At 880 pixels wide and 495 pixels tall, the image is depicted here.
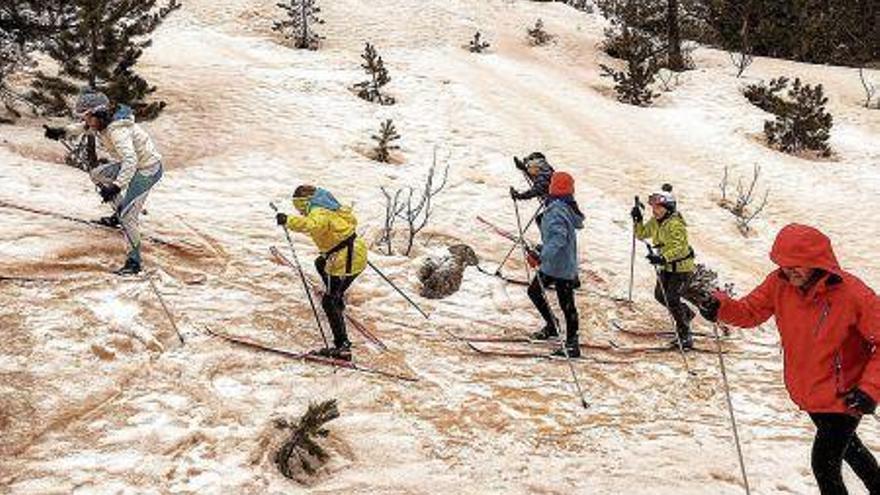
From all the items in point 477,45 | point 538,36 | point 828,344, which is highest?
point 538,36

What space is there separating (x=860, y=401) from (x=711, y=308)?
3.19ft

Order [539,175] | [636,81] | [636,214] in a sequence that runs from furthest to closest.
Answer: [636,81] < [539,175] < [636,214]

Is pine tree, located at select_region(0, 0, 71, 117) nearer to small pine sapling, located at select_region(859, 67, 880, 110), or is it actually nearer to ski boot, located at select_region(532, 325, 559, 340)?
ski boot, located at select_region(532, 325, 559, 340)

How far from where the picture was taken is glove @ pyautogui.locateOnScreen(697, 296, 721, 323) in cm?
459

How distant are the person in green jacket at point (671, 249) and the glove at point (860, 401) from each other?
3.74 m

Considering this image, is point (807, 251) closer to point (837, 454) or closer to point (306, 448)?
point (837, 454)

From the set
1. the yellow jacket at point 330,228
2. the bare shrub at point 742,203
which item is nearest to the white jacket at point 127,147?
the yellow jacket at point 330,228

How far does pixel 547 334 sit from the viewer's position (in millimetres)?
7867

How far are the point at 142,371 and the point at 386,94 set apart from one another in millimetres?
11467

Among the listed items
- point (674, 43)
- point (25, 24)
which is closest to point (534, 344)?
point (25, 24)

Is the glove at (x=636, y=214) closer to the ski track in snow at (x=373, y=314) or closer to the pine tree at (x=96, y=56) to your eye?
the ski track in snow at (x=373, y=314)

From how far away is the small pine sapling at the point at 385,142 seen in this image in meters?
12.9

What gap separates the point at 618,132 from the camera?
16469mm

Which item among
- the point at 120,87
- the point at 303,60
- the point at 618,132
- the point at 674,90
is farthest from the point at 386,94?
the point at 674,90
